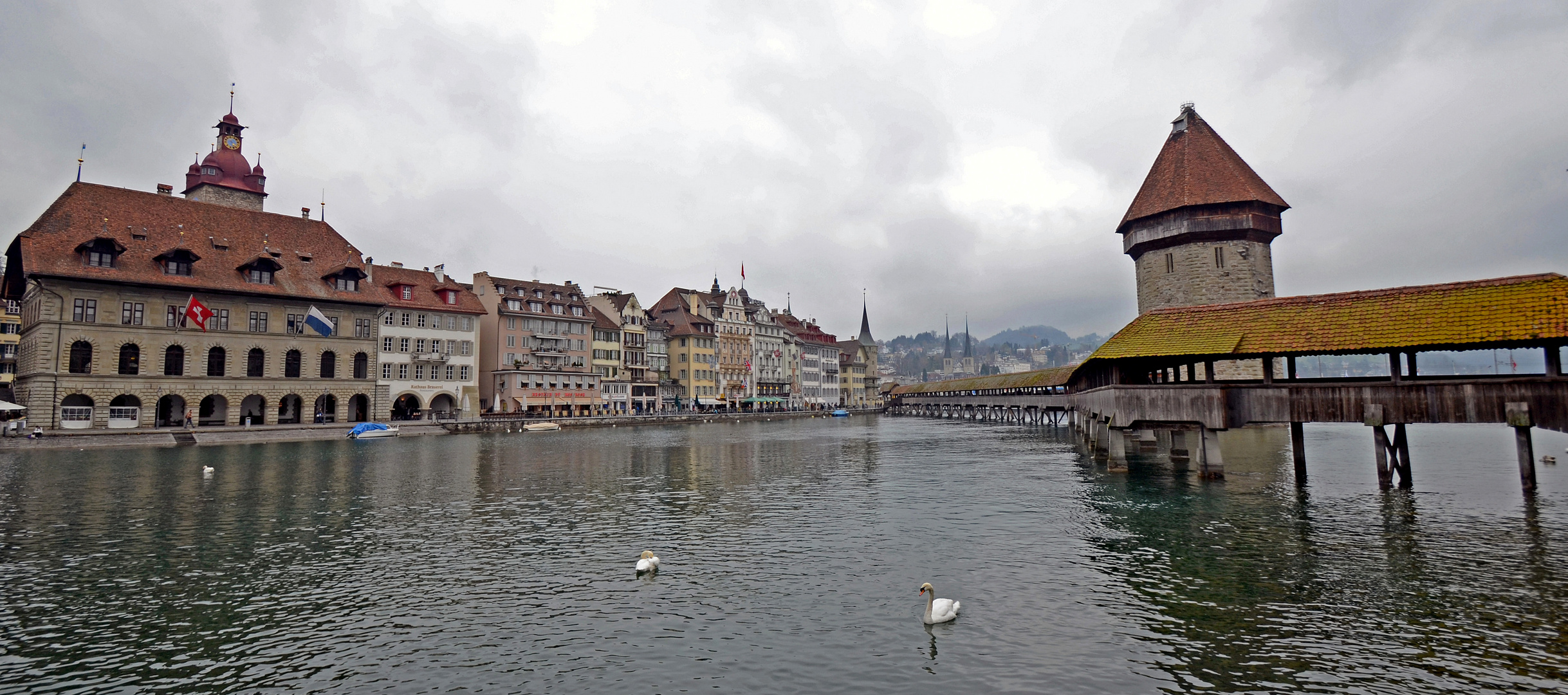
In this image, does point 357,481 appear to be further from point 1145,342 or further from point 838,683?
point 1145,342

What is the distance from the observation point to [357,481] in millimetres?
31453

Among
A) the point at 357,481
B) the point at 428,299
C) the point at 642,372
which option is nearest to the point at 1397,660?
the point at 357,481

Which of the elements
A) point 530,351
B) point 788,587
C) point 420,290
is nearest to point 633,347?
point 530,351

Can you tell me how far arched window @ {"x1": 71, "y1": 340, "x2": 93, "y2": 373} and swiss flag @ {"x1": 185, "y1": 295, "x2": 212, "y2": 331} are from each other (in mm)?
6183

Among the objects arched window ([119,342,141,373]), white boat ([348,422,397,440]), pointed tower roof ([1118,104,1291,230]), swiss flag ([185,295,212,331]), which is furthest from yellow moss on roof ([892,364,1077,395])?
arched window ([119,342,141,373])

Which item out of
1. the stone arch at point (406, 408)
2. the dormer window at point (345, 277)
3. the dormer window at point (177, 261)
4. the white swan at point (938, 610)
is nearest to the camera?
the white swan at point (938, 610)

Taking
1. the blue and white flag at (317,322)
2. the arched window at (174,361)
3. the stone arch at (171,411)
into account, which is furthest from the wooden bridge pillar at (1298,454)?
the stone arch at (171,411)

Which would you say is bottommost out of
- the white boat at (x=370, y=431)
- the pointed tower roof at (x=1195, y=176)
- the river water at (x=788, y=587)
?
the river water at (x=788, y=587)

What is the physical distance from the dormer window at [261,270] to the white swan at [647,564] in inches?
2438

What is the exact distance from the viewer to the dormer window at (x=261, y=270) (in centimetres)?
6262

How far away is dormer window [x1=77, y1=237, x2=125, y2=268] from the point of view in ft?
179

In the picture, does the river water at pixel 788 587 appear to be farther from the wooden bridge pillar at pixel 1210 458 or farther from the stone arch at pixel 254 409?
the stone arch at pixel 254 409

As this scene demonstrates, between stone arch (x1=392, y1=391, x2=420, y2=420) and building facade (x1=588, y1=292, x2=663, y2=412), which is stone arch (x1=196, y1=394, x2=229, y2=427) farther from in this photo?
building facade (x1=588, y1=292, x2=663, y2=412)

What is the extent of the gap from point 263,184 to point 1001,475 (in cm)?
9159
